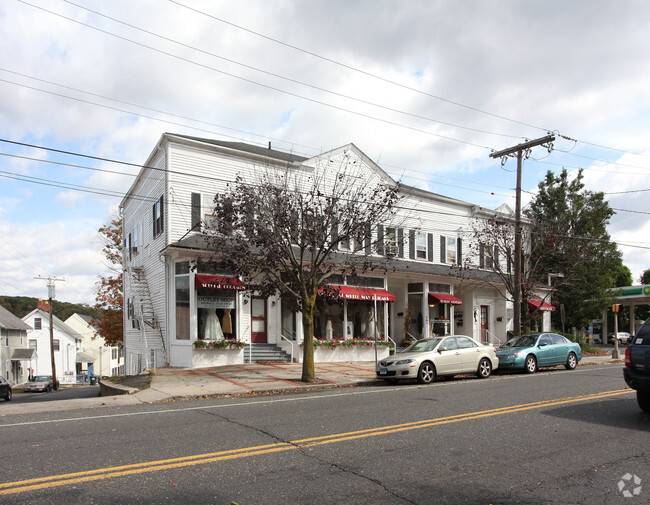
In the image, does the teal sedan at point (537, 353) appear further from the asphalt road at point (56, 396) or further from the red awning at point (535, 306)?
the asphalt road at point (56, 396)

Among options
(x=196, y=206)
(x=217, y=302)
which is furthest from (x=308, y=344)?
(x=196, y=206)

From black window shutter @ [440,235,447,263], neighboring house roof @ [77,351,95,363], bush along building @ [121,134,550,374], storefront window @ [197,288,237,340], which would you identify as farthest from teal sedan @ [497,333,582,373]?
neighboring house roof @ [77,351,95,363]

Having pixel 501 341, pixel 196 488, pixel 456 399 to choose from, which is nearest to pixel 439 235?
pixel 501 341

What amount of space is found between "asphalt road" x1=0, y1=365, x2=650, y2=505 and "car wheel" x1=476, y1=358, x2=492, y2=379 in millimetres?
5372

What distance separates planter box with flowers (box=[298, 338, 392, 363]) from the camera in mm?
22266

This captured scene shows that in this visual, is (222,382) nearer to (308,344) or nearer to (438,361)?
(308,344)

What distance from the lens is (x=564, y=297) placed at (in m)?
38.0

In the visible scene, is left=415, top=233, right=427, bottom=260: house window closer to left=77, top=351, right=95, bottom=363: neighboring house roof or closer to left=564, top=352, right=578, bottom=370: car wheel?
left=564, top=352, right=578, bottom=370: car wheel

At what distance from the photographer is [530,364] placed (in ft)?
57.7

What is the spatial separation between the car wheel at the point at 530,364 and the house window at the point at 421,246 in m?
11.1

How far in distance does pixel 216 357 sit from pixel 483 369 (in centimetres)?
977

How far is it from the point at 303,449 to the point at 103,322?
3437 centimetres

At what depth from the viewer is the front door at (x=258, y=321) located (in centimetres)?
2137

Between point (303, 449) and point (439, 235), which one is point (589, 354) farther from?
point (303, 449)
